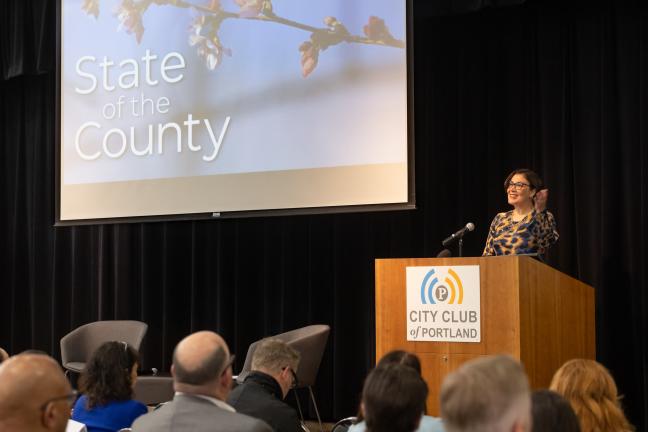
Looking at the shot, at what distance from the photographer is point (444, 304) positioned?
4.11 meters

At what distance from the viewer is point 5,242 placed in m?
8.25

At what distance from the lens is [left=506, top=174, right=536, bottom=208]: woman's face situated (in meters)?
4.82

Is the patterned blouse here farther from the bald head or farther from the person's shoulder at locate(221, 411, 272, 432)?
the person's shoulder at locate(221, 411, 272, 432)

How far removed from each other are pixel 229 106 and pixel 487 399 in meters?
5.22

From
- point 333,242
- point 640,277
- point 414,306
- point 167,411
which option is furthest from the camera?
point 333,242

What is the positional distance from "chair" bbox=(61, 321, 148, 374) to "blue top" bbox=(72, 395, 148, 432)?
3.13m

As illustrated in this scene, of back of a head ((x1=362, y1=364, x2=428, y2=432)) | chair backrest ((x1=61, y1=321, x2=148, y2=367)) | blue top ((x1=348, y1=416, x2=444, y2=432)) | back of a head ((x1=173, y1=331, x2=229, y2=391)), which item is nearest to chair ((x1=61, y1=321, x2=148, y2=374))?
chair backrest ((x1=61, y1=321, x2=148, y2=367))

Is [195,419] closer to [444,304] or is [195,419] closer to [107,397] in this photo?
[107,397]

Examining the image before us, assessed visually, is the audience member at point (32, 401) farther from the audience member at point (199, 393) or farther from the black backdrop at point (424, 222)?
the black backdrop at point (424, 222)

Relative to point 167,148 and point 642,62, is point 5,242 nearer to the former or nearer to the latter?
point 167,148

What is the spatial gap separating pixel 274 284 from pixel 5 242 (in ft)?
9.89

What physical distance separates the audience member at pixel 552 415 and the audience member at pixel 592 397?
0.53 metres

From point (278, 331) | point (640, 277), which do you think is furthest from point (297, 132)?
point (640, 277)

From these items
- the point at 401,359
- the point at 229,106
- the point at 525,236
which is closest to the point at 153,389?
the point at 229,106
